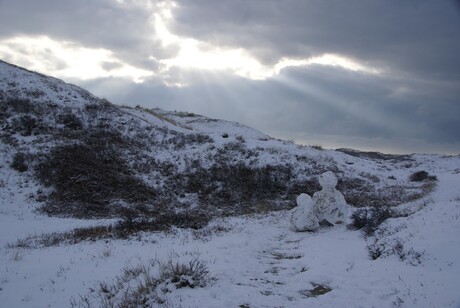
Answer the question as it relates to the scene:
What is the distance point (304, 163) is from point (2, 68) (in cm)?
3128

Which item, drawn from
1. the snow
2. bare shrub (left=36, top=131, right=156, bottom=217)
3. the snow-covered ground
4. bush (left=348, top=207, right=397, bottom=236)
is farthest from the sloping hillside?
bush (left=348, top=207, right=397, bottom=236)

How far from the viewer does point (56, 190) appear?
22344 mm

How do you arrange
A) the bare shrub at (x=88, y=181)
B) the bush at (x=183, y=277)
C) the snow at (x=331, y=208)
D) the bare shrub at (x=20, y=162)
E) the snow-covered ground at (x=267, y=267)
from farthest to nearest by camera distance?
the bare shrub at (x=20, y=162) → the bare shrub at (x=88, y=181) → the snow at (x=331, y=208) → the bush at (x=183, y=277) → the snow-covered ground at (x=267, y=267)

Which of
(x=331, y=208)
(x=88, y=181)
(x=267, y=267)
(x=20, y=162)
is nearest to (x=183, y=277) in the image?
(x=267, y=267)

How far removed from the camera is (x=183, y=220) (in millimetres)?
18484

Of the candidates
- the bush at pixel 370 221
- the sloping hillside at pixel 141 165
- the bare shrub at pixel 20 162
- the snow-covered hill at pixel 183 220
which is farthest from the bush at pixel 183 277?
the bare shrub at pixel 20 162

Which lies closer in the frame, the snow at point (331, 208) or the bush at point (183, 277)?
the bush at point (183, 277)

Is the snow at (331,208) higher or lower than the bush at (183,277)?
higher

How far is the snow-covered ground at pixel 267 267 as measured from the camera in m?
7.46

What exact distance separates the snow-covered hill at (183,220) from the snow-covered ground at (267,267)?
51 mm

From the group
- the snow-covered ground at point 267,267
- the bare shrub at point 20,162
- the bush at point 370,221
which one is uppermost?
the bare shrub at point 20,162

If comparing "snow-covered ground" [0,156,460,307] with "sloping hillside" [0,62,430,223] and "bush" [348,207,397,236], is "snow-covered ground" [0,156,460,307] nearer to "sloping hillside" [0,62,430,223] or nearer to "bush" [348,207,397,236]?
"bush" [348,207,397,236]

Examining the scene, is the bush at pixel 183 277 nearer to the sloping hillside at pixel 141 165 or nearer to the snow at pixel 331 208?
the snow at pixel 331 208

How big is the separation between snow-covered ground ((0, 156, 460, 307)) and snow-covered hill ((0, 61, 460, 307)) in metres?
0.05
